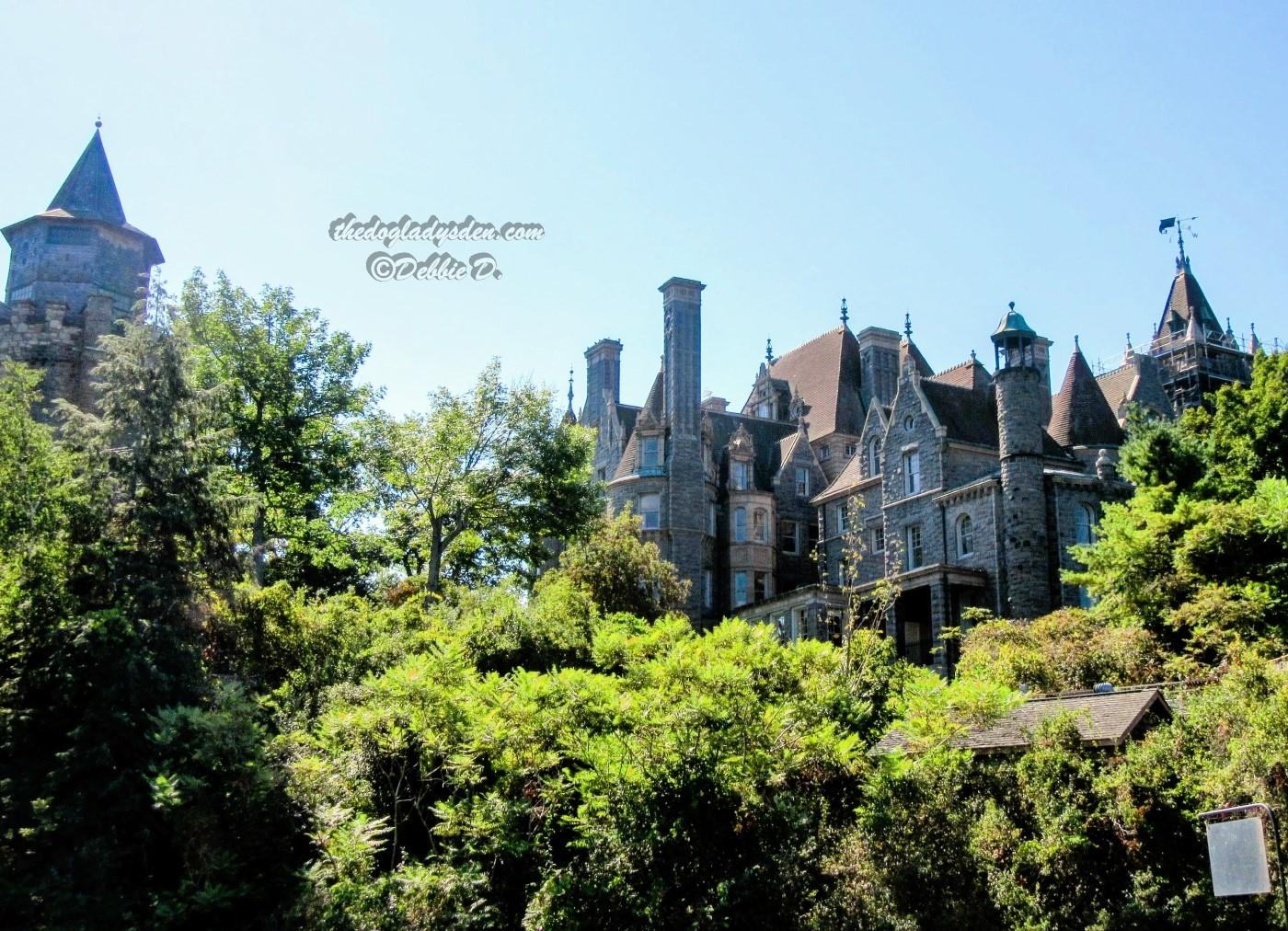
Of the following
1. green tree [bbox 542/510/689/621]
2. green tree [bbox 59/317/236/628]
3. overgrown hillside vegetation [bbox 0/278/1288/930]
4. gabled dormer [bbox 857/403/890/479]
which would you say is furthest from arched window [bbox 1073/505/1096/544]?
green tree [bbox 59/317/236/628]

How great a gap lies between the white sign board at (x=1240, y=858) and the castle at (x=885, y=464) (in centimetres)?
1642

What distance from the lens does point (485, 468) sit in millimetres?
42812

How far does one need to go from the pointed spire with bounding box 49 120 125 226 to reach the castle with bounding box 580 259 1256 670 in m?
21.1

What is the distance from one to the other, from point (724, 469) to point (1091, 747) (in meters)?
35.4

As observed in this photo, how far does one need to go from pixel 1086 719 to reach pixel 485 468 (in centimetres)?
2572

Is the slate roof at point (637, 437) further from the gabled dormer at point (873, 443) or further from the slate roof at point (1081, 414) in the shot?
the slate roof at point (1081, 414)

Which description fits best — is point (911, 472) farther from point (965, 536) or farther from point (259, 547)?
point (259, 547)

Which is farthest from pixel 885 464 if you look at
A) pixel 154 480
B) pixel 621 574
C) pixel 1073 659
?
pixel 154 480

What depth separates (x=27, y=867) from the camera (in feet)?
61.9

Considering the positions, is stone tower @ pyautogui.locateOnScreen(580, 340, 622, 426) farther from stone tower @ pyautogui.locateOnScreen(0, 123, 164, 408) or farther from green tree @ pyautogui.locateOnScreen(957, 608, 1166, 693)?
green tree @ pyautogui.locateOnScreen(957, 608, 1166, 693)

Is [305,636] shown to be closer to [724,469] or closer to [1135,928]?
[1135,928]

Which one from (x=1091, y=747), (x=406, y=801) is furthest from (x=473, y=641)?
(x=1091, y=747)

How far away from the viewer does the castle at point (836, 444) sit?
1610 inches

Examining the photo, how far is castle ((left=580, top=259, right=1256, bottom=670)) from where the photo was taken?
134 feet
